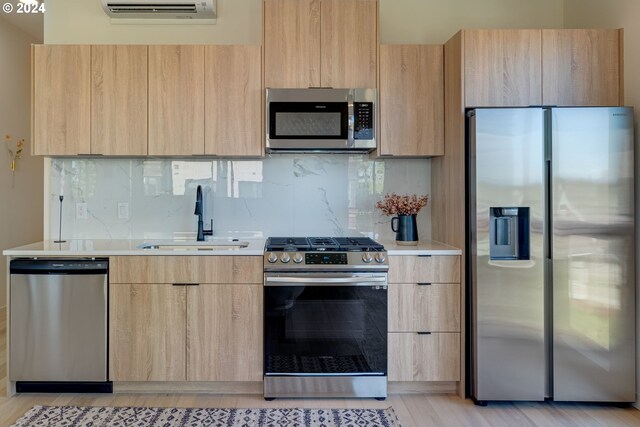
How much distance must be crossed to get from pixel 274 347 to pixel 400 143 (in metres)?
1.57

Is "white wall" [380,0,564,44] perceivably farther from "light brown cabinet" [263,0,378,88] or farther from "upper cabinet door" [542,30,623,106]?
"upper cabinet door" [542,30,623,106]

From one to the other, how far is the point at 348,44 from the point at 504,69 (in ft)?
3.33

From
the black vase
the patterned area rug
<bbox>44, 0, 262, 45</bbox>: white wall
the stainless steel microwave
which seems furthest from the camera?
<bbox>44, 0, 262, 45</bbox>: white wall

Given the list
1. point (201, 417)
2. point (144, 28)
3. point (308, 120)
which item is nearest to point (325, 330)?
point (201, 417)

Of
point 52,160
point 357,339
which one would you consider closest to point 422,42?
point 357,339

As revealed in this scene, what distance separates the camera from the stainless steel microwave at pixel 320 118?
2.79 metres

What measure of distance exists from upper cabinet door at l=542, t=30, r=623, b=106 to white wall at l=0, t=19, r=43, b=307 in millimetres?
4792

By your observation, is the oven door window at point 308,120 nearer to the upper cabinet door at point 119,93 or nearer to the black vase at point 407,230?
the black vase at point 407,230

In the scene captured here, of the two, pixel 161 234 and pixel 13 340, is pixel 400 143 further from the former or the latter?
pixel 13 340

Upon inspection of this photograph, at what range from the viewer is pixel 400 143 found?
288 cm

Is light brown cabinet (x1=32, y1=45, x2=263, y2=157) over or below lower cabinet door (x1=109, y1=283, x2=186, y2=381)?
over

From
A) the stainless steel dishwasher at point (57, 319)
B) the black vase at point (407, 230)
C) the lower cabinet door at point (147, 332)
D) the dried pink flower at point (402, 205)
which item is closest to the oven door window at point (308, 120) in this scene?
the dried pink flower at point (402, 205)

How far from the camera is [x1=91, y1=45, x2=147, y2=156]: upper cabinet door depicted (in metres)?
2.83

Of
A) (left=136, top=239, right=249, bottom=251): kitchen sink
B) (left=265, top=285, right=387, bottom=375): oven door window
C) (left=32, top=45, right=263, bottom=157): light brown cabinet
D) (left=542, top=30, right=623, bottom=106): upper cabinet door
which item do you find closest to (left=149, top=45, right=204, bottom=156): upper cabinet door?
(left=32, top=45, right=263, bottom=157): light brown cabinet
